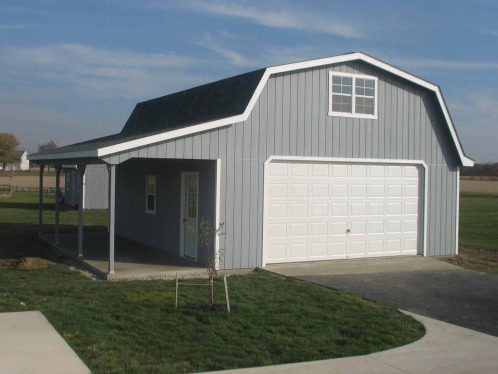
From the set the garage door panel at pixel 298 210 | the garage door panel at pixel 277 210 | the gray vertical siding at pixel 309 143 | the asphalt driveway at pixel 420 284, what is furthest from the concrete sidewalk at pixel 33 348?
the garage door panel at pixel 298 210

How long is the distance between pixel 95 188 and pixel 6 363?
1018 inches

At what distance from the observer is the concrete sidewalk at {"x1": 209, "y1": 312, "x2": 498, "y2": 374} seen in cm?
643

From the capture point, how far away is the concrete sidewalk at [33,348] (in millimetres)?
6359

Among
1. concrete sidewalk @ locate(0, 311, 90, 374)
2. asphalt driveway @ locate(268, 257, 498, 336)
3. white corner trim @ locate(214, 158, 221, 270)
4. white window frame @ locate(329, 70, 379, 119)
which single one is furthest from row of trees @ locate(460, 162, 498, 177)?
concrete sidewalk @ locate(0, 311, 90, 374)

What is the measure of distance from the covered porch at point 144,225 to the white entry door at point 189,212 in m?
0.03

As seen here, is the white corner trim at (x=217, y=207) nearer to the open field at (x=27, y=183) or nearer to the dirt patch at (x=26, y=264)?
the dirt patch at (x=26, y=264)

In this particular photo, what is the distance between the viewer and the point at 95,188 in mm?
31734

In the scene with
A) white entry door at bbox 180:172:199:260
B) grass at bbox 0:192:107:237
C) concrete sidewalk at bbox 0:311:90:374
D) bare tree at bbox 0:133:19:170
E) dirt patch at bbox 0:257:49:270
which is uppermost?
bare tree at bbox 0:133:19:170

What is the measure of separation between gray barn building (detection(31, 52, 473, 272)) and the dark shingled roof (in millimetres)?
68

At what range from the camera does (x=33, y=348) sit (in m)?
7.01

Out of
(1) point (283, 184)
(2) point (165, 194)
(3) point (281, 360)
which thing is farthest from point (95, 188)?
(3) point (281, 360)

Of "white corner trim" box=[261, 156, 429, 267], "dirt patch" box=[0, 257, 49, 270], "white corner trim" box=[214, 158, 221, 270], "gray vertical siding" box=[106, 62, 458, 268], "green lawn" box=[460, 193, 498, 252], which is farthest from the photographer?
"green lawn" box=[460, 193, 498, 252]

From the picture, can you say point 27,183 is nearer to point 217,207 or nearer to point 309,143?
point 309,143

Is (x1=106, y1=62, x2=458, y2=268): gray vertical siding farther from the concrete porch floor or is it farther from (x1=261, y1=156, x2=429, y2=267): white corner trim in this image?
the concrete porch floor
